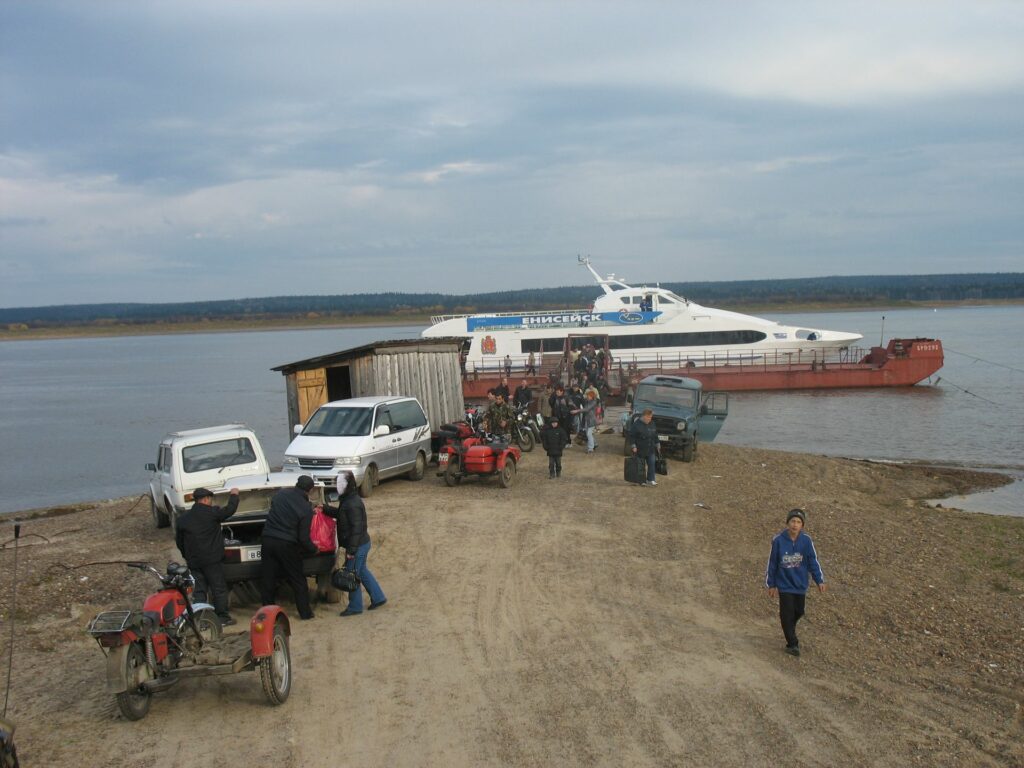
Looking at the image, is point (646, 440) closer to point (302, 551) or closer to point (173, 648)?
point (302, 551)

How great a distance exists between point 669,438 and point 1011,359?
54384mm

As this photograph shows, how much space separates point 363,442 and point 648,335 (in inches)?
1129

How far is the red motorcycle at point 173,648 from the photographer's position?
6.22 meters

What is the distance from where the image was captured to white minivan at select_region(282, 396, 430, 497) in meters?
14.9

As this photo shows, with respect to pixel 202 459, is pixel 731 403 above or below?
below

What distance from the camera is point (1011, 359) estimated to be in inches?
2480

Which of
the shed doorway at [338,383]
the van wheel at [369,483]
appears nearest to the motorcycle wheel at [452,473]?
the van wheel at [369,483]

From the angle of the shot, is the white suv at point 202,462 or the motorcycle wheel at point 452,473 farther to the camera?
the motorcycle wheel at point 452,473

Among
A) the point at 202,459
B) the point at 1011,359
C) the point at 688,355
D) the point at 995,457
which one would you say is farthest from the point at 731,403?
the point at 1011,359

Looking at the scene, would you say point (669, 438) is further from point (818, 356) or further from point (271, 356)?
point (271, 356)

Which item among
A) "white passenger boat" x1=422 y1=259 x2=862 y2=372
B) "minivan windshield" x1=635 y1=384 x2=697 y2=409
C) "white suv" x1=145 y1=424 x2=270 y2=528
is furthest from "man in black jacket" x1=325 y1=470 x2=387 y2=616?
"white passenger boat" x1=422 y1=259 x2=862 y2=372

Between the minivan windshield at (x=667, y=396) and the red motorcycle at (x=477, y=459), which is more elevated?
the minivan windshield at (x=667, y=396)

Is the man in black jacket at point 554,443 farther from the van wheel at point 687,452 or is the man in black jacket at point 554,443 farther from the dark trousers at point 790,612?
the dark trousers at point 790,612

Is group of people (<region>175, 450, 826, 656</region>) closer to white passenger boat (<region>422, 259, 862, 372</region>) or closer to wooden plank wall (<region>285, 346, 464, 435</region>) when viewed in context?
wooden plank wall (<region>285, 346, 464, 435</region>)
